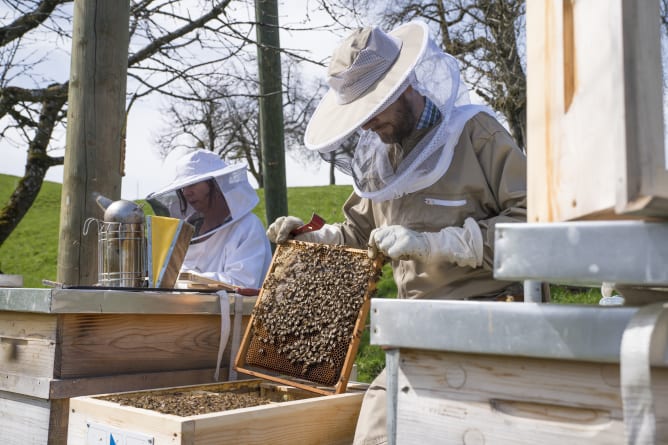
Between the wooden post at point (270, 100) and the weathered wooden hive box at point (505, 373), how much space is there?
3790mm

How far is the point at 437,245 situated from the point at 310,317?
1.95ft

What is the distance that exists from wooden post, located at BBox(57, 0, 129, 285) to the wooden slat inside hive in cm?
116

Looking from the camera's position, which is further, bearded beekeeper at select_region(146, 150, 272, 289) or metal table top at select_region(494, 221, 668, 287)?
bearded beekeeper at select_region(146, 150, 272, 289)

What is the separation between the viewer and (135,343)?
8.21 ft

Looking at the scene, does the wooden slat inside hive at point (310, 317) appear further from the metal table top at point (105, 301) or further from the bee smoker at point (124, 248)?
the bee smoker at point (124, 248)

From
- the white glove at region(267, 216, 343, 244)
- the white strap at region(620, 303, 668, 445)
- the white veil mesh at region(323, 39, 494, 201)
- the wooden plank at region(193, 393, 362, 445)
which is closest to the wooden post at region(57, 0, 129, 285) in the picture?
the white glove at region(267, 216, 343, 244)

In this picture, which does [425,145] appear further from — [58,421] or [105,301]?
[58,421]

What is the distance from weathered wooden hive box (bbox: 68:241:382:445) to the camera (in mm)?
1869

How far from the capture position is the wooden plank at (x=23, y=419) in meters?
2.28

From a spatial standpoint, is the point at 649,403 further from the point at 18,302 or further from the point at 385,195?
the point at 18,302

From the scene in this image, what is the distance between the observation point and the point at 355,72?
2398 millimetres

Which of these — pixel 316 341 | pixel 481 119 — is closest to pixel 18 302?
pixel 316 341

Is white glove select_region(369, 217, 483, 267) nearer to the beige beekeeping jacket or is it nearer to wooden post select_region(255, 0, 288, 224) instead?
the beige beekeeping jacket

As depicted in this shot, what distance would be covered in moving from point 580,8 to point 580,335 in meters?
0.50
